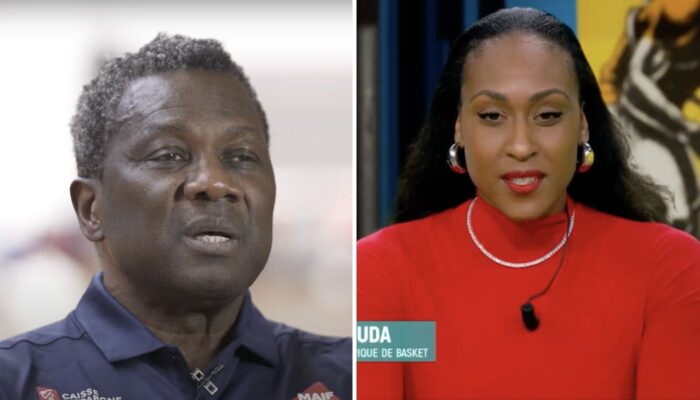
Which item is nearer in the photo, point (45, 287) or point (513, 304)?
point (513, 304)

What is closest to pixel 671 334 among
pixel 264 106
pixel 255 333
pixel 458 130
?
pixel 458 130

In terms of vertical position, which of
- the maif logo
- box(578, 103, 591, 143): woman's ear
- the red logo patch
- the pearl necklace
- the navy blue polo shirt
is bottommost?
the maif logo

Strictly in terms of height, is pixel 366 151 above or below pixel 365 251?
above

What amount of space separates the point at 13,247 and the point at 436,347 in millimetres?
935

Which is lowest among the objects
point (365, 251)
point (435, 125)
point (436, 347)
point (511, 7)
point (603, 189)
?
point (436, 347)

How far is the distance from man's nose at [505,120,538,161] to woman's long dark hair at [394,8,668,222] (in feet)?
0.37

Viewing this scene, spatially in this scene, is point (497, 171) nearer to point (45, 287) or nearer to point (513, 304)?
point (513, 304)

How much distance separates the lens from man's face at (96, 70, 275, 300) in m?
1.76

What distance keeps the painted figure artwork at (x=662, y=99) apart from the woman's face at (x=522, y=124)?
11cm

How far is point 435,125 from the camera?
1.75 metres

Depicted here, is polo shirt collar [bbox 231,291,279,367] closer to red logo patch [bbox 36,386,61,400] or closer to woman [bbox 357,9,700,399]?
woman [bbox 357,9,700,399]

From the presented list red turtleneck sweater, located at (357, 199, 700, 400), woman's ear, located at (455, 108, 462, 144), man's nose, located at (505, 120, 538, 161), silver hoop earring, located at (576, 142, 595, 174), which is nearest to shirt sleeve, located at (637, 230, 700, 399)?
red turtleneck sweater, located at (357, 199, 700, 400)

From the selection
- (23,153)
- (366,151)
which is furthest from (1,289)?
(366,151)

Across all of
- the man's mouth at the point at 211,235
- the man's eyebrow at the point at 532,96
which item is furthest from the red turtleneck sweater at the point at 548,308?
the man's mouth at the point at 211,235
